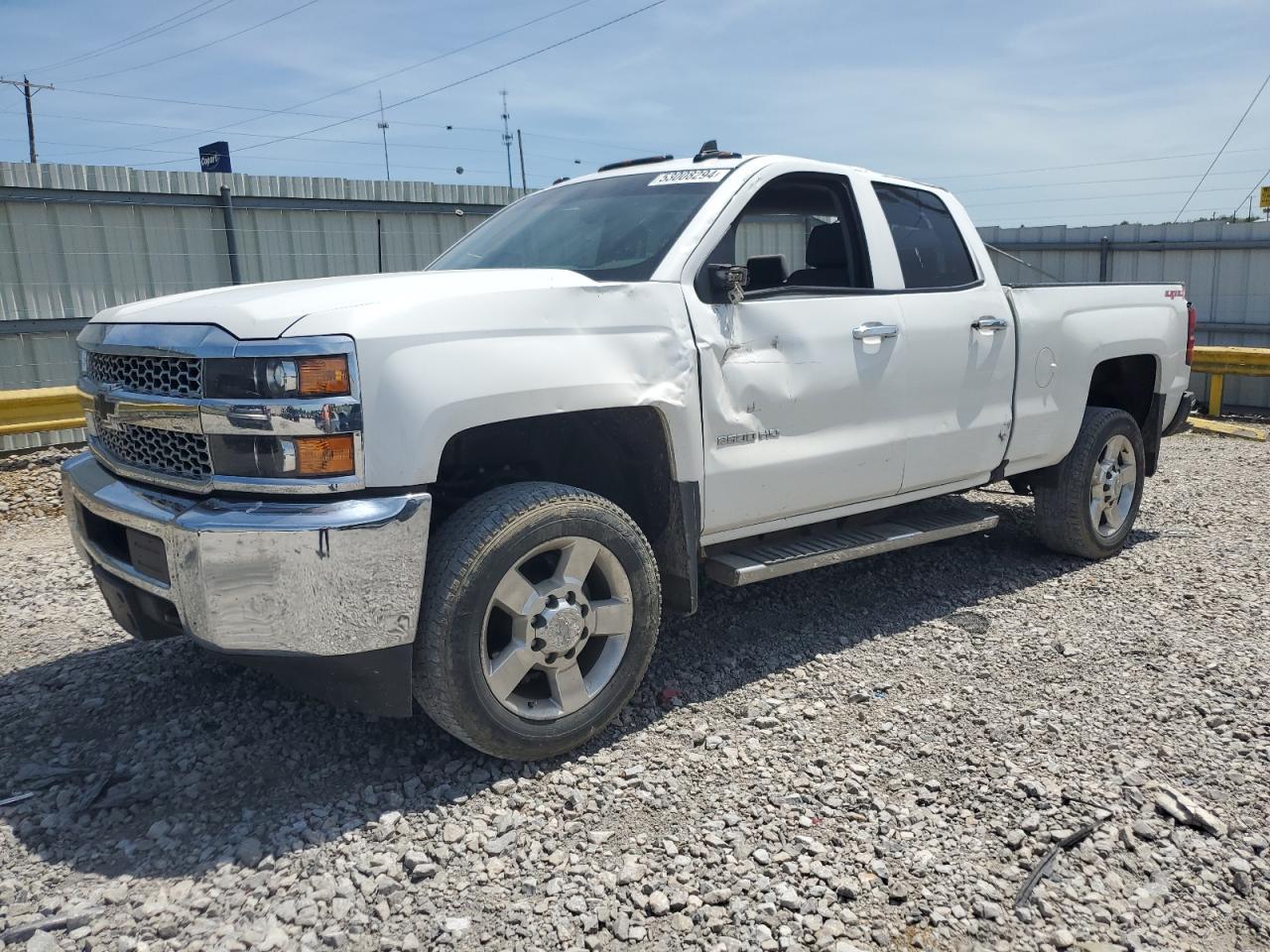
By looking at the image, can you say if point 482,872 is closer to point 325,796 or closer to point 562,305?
point 325,796

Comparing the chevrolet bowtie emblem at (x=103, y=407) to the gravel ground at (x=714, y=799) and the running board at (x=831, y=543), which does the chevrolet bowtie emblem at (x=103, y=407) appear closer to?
the gravel ground at (x=714, y=799)

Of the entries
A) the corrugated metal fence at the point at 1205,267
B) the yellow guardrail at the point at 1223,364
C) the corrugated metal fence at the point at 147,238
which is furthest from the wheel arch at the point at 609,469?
the corrugated metal fence at the point at 1205,267

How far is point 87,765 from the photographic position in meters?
3.43

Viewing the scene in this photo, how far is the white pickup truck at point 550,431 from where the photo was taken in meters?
2.88

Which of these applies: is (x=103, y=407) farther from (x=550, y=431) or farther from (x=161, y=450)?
(x=550, y=431)

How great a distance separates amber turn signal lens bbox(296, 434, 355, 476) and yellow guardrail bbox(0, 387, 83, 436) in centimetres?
616

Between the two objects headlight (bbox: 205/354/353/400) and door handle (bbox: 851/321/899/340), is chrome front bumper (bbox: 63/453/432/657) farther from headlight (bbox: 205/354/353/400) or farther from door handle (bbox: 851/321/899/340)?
door handle (bbox: 851/321/899/340)

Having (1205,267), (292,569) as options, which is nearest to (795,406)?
(292,569)

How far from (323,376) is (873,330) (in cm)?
237

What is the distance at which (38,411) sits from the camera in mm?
8172

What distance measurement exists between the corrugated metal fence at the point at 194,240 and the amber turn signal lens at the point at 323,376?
464 centimetres

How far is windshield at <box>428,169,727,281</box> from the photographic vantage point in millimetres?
3887

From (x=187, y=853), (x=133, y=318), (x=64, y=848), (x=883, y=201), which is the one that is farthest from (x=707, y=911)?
(x=883, y=201)

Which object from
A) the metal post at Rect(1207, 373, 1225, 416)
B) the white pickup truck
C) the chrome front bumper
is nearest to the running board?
the white pickup truck
